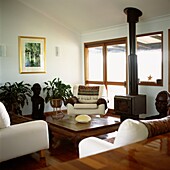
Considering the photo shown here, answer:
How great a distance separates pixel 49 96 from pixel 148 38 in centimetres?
294

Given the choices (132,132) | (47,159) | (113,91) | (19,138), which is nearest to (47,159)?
(47,159)

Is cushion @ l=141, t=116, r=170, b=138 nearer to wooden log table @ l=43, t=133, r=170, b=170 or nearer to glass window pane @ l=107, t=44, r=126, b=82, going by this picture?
wooden log table @ l=43, t=133, r=170, b=170

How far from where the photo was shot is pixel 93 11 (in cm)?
598

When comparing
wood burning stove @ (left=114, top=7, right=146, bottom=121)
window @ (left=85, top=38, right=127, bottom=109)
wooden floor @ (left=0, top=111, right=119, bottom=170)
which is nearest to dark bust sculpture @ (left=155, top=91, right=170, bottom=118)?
wood burning stove @ (left=114, top=7, right=146, bottom=121)

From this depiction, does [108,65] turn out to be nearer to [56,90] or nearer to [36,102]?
[56,90]

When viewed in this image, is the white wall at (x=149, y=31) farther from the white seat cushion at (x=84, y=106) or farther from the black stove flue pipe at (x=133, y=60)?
the white seat cushion at (x=84, y=106)

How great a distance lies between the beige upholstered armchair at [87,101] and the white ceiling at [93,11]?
1.74 meters

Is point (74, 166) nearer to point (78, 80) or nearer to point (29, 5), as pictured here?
point (29, 5)

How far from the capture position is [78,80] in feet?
25.5

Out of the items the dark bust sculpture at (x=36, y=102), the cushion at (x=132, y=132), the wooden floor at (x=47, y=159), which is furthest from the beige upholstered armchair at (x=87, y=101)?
the cushion at (x=132, y=132)

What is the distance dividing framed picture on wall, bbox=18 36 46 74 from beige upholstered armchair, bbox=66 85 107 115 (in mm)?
1307

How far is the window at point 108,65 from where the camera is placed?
6.58 metres

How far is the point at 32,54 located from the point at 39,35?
22.2 inches

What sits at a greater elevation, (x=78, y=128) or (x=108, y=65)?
(x=108, y=65)
